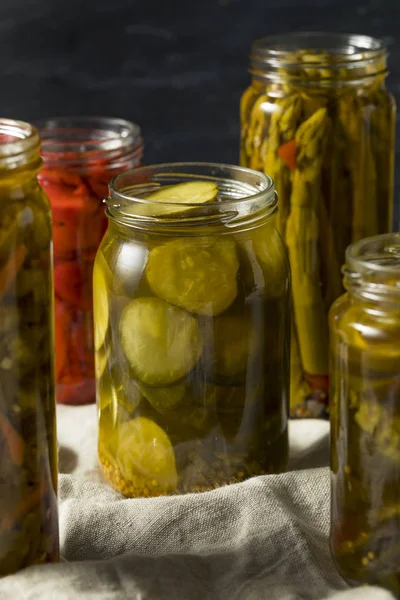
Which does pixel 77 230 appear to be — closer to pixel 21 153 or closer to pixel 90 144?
pixel 90 144

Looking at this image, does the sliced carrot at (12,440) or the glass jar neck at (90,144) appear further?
the glass jar neck at (90,144)

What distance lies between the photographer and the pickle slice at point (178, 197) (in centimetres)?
108

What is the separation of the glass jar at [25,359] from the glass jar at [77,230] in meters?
0.40

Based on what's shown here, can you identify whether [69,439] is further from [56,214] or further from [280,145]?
[280,145]

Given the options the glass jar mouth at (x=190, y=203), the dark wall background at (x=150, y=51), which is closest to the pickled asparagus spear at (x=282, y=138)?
the glass jar mouth at (x=190, y=203)

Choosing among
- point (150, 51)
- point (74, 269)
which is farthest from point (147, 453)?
point (150, 51)

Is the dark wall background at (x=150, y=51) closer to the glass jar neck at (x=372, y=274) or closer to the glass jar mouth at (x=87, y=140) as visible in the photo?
the glass jar mouth at (x=87, y=140)

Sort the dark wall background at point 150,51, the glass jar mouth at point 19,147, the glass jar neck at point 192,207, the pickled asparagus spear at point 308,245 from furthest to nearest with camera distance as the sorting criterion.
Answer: the dark wall background at point 150,51, the pickled asparagus spear at point 308,245, the glass jar neck at point 192,207, the glass jar mouth at point 19,147

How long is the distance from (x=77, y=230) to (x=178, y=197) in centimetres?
27

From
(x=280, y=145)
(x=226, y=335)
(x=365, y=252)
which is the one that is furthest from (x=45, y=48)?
(x=365, y=252)

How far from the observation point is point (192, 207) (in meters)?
1.06

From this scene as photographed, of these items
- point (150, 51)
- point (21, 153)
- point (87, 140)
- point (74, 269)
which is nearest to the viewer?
point (21, 153)

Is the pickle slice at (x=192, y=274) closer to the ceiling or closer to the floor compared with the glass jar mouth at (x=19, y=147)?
closer to the floor

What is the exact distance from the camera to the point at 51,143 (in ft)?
4.71
